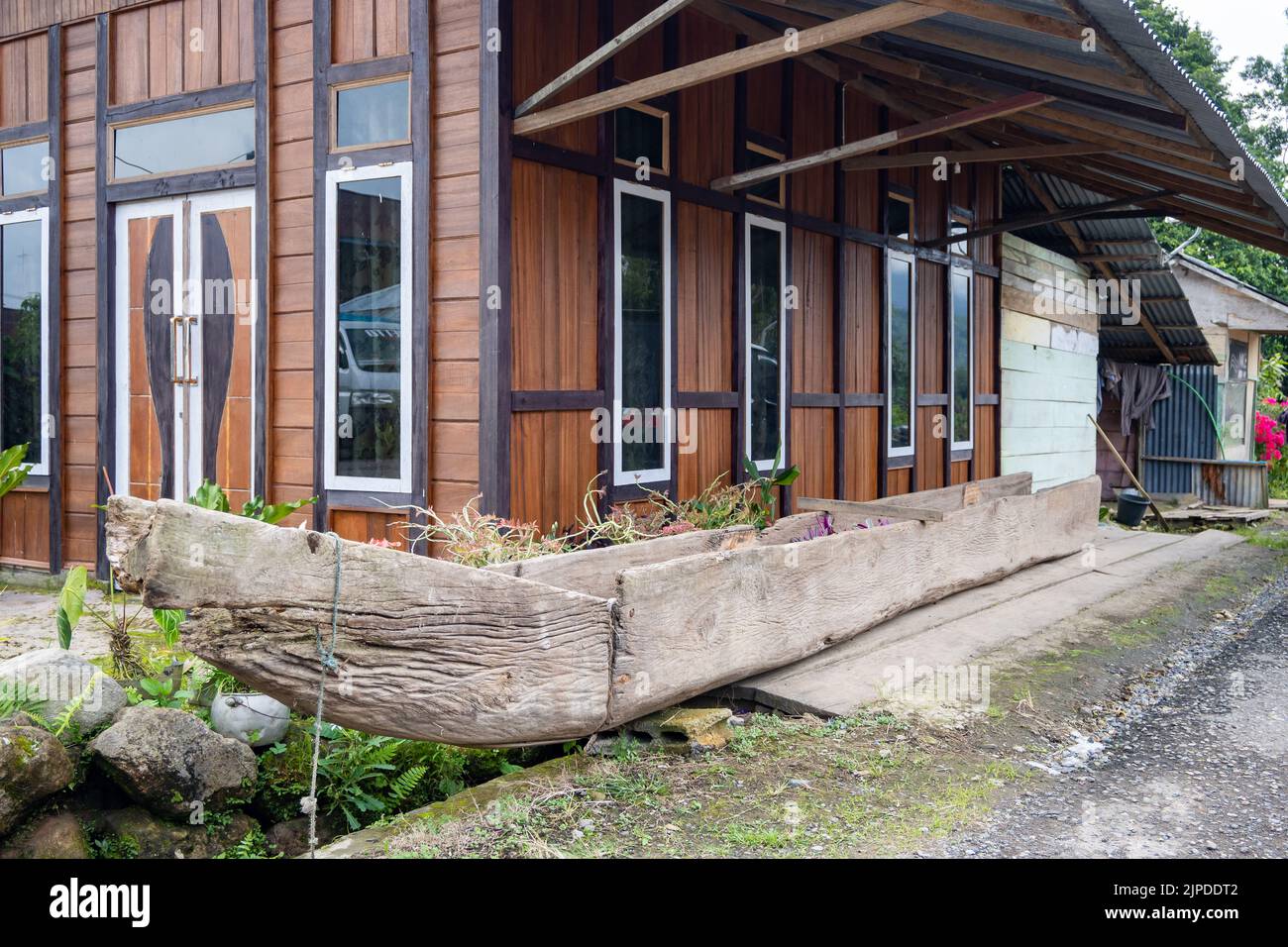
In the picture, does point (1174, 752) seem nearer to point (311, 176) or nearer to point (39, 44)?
point (311, 176)

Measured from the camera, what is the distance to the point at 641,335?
664 cm

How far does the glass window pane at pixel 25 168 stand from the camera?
7.46 meters

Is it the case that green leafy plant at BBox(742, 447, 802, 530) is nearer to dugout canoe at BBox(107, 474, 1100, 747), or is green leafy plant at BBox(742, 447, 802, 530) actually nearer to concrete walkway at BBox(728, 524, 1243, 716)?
concrete walkway at BBox(728, 524, 1243, 716)

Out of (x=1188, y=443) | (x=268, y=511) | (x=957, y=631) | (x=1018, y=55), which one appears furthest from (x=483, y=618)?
(x=1188, y=443)

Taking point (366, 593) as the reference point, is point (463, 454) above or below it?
above

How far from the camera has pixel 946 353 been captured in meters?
10.6

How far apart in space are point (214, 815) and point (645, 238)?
4.07 metres

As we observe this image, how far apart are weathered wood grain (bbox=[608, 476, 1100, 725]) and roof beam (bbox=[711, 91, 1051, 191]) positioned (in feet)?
7.52

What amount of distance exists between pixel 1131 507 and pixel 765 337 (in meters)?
6.99

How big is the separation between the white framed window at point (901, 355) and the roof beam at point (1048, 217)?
368 millimetres

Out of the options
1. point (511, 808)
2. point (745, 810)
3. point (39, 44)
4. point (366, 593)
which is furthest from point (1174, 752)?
point (39, 44)

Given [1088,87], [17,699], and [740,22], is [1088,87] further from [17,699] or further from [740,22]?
[17,699]

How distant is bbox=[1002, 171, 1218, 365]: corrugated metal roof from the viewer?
12227 millimetres

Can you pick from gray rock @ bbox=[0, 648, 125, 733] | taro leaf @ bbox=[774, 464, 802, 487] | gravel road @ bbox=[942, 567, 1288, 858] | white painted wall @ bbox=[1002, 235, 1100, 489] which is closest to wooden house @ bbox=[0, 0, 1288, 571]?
taro leaf @ bbox=[774, 464, 802, 487]
